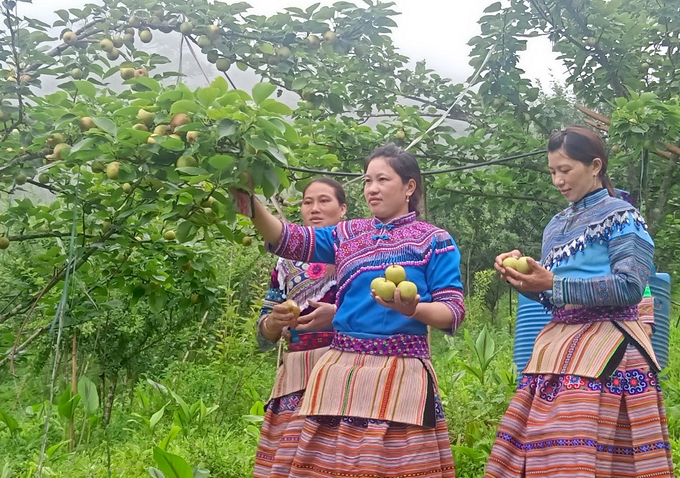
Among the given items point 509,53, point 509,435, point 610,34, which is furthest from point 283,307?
point 610,34

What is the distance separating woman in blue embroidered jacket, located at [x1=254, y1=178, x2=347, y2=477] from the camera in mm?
2023

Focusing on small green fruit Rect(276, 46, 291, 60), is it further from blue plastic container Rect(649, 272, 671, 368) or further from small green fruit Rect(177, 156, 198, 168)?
blue plastic container Rect(649, 272, 671, 368)

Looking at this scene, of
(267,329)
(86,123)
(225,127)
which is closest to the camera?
(225,127)

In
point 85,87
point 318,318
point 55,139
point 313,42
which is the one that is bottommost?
point 318,318

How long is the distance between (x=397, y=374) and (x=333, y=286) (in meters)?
0.53

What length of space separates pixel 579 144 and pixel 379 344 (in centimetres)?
75

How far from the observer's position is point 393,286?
5.27ft

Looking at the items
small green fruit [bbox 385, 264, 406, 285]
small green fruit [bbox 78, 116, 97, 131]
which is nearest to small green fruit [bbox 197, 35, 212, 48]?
small green fruit [bbox 78, 116, 97, 131]

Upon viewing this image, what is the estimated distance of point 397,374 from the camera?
5.63 ft

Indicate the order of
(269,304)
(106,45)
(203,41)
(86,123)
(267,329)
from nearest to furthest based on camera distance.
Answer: (86,123)
(267,329)
(269,304)
(106,45)
(203,41)

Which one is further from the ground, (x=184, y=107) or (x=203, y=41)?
(x=203, y=41)

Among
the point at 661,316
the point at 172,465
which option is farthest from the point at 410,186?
the point at 661,316

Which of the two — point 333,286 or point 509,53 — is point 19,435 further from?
point 509,53

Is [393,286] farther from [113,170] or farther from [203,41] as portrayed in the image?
[203,41]
